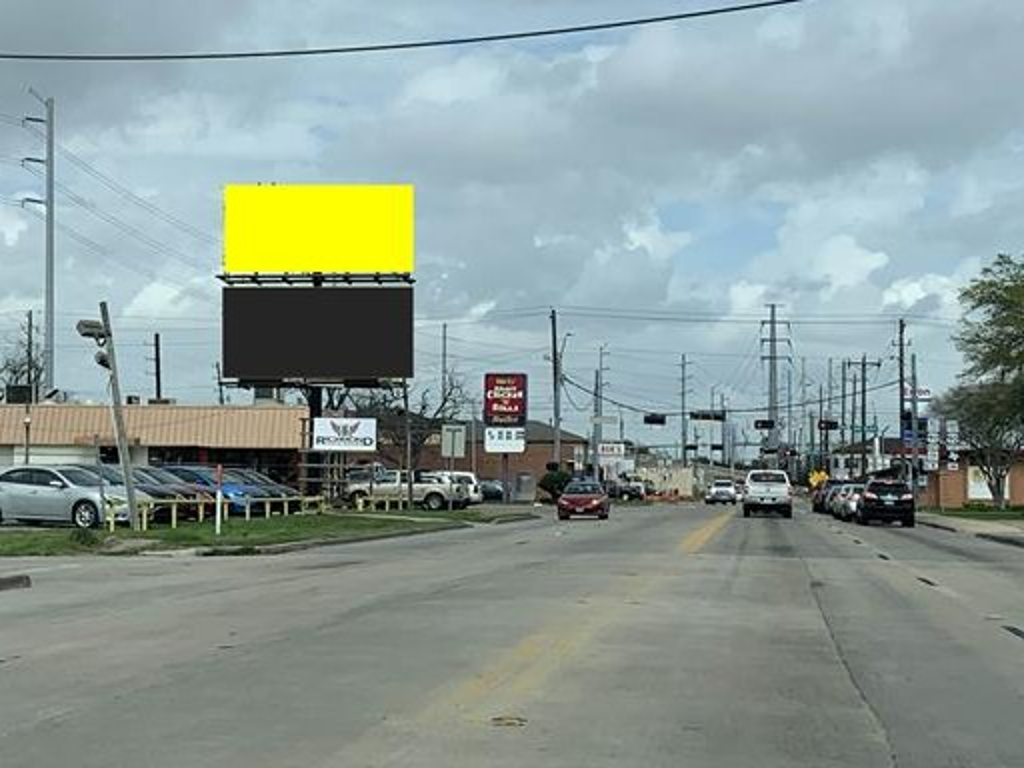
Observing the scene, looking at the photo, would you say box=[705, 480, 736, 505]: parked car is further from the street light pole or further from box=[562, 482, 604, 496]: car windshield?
the street light pole

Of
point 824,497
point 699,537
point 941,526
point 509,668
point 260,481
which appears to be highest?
point 260,481

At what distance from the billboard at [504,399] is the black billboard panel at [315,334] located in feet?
92.2

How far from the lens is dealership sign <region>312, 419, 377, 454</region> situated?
45062 mm

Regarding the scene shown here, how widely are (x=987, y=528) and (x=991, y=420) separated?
16.0 meters

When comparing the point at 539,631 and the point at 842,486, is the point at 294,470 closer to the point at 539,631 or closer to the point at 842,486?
the point at 842,486

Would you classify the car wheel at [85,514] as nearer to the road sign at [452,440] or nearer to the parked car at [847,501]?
the road sign at [452,440]

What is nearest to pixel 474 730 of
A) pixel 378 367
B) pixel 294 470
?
pixel 378 367

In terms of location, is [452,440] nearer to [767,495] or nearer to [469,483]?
[469,483]

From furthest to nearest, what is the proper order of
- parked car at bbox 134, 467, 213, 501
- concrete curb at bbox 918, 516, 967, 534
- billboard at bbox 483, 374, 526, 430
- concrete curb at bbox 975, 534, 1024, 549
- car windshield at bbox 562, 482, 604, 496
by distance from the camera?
billboard at bbox 483, 374, 526, 430 → car windshield at bbox 562, 482, 604, 496 → concrete curb at bbox 918, 516, 967, 534 → parked car at bbox 134, 467, 213, 501 → concrete curb at bbox 975, 534, 1024, 549

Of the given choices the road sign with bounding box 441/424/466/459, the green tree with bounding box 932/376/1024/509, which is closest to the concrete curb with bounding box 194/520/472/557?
the road sign with bounding box 441/424/466/459

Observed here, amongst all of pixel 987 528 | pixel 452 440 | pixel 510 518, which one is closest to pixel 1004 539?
pixel 987 528

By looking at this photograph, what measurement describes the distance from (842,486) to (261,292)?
2728cm

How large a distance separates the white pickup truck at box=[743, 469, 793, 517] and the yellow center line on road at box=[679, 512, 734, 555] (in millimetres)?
11135

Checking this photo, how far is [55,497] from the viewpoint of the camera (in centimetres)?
3200
